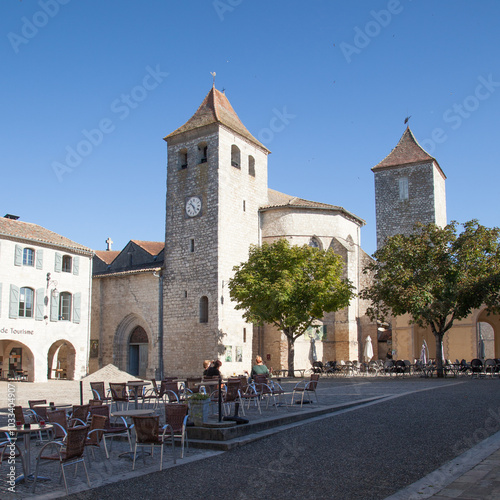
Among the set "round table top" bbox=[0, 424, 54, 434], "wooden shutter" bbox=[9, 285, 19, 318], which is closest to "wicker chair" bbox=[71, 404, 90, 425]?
"round table top" bbox=[0, 424, 54, 434]

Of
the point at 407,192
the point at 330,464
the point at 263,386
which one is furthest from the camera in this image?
the point at 407,192

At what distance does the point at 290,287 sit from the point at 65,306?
1229 centimetres

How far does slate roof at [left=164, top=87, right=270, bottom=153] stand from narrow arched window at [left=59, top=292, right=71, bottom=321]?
468 inches

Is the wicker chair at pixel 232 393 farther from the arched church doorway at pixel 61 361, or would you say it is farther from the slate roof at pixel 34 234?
the arched church doorway at pixel 61 361

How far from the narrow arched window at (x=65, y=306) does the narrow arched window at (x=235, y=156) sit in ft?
40.5

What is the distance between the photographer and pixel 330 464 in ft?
25.0

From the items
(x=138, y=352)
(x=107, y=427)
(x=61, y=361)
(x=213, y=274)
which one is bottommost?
(x=61, y=361)

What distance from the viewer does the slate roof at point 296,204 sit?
113 ft

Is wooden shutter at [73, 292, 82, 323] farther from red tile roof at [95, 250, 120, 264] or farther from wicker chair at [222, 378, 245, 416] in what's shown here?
wicker chair at [222, 378, 245, 416]

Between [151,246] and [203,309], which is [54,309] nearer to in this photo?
[203,309]

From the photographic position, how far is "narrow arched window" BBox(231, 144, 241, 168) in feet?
112

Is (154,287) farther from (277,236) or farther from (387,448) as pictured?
(387,448)

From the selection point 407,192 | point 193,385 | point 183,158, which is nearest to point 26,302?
point 183,158

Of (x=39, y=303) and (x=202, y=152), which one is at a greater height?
(x=202, y=152)
